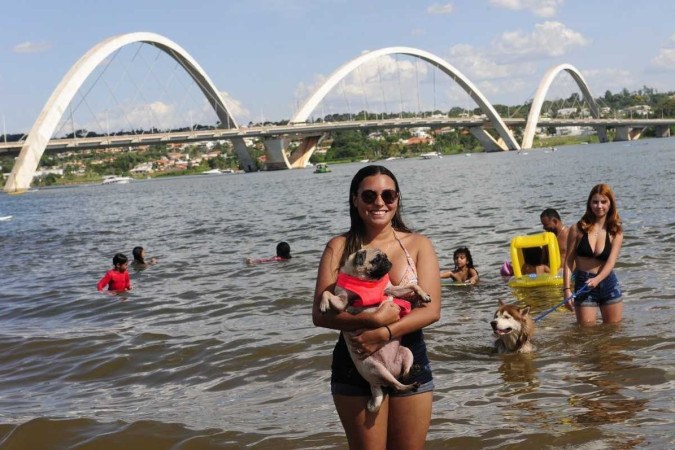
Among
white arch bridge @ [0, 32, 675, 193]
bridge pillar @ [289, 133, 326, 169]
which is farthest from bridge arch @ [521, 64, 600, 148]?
bridge pillar @ [289, 133, 326, 169]

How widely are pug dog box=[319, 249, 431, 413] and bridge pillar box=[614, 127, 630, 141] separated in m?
137

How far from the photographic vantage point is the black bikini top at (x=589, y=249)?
Result: 683 centimetres

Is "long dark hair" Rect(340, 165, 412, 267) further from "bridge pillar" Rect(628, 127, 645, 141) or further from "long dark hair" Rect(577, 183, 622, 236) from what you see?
"bridge pillar" Rect(628, 127, 645, 141)

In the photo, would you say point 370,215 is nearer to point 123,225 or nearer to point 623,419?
point 623,419

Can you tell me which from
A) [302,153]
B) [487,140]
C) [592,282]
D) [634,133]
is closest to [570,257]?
[592,282]

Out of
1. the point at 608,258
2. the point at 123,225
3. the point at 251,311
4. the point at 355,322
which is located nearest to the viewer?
the point at 355,322

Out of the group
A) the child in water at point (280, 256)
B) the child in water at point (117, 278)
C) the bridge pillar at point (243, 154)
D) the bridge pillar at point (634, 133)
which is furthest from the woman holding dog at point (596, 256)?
the bridge pillar at point (634, 133)

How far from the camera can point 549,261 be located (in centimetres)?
1098

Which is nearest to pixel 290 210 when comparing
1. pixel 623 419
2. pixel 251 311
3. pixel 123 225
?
pixel 123 225

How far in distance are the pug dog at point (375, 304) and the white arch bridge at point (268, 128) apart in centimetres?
6934

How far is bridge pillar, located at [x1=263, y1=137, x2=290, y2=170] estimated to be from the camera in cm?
9488

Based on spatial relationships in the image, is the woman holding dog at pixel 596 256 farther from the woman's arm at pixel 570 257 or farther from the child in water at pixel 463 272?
the child in water at pixel 463 272

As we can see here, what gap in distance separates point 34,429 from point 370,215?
360cm

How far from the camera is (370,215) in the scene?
363 centimetres
